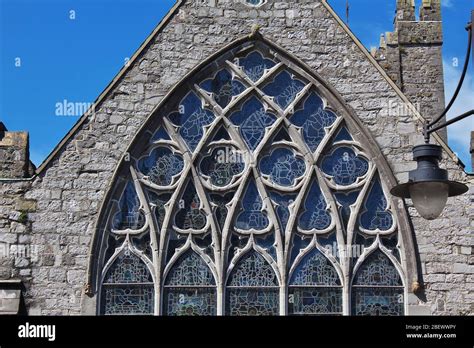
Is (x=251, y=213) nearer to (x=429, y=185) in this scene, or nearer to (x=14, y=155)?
(x=14, y=155)

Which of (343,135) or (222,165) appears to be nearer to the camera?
(222,165)

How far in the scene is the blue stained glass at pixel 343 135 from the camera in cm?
1720

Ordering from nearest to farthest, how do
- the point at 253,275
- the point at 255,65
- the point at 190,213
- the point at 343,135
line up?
the point at 253,275, the point at 190,213, the point at 343,135, the point at 255,65

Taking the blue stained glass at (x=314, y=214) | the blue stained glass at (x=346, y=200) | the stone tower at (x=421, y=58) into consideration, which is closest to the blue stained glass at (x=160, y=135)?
the blue stained glass at (x=314, y=214)

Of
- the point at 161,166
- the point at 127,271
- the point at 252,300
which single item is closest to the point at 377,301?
the point at 252,300

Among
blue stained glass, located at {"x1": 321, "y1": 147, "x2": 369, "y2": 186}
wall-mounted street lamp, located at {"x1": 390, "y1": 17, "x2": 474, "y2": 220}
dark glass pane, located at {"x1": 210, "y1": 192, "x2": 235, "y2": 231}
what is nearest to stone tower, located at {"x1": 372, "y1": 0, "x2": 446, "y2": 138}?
blue stained glass, located at {"x1": 321, "y1": 147, "x2": 369, "y2": 186}

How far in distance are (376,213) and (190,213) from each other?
2904 millimetres

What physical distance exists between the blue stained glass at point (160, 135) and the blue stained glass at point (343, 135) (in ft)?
8.83

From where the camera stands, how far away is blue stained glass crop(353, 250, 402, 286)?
16.5 metres

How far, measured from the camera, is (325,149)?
1706 cm

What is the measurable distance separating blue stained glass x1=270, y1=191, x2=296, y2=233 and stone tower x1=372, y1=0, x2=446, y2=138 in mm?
4306

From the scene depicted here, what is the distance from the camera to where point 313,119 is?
17297mm
